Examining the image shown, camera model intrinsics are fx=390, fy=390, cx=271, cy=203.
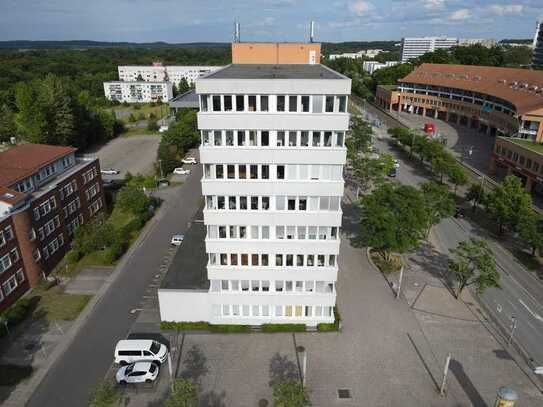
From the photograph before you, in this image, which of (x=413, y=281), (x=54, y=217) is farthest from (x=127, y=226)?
(x=413, y=281)

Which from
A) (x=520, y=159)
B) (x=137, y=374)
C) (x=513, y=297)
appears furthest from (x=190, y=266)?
(x=520, y=159)

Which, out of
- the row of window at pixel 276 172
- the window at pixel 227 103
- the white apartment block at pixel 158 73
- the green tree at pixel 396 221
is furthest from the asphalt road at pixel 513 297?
the white apartment block at pixel 158 73

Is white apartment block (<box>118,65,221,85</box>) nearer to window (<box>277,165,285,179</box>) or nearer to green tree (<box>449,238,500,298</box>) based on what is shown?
green tree (<box>449,238,500,298</box>)

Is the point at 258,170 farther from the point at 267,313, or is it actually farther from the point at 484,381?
the point at 484,381

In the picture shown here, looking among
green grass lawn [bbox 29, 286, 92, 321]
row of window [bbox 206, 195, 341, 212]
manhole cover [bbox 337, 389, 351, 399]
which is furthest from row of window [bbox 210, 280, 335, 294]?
green grass lawn [bbox 29, 286, 92, 321]

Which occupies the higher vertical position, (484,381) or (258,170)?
(258,170)

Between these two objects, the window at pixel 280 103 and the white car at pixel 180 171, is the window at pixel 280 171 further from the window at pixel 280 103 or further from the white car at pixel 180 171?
the white car at pixel 180 171
